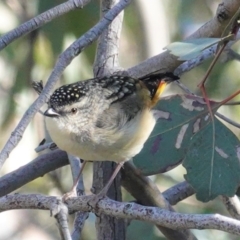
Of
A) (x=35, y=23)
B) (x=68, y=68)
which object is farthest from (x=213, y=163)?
(x=68, y=68)

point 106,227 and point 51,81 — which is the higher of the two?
point 51,81

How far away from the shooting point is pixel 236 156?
2.34m

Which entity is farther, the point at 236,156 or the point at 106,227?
the point at 106,227

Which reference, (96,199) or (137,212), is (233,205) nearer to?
(96,199)

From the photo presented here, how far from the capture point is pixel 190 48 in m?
1.99

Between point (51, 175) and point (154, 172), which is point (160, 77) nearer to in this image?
point (154, 172)

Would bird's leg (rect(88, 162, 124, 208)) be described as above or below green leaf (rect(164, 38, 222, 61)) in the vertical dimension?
below

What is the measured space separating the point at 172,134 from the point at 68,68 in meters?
1.57

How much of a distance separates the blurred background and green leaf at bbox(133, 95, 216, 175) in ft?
2.84

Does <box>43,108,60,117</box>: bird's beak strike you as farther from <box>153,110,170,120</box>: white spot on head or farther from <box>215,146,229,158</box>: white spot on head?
<box>215,146,229,158</box>: white spot on head

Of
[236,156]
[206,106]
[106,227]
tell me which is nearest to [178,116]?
[206,106]

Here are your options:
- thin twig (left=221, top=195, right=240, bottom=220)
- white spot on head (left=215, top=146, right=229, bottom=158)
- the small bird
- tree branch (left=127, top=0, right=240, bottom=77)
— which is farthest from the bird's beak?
thin twig (left=221, top=195, right=240, bottom=220)

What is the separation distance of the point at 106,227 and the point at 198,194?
19.6 inches

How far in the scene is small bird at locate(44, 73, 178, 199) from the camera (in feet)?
8.23
